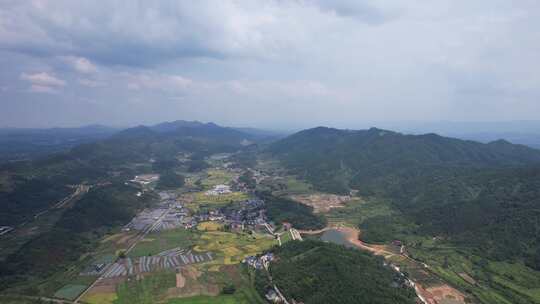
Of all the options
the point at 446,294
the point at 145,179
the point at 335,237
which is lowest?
the point at 145,179

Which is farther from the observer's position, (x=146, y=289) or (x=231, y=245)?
(x=231, y=245)

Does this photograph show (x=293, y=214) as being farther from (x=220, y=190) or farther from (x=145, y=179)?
(x=145, y=179)

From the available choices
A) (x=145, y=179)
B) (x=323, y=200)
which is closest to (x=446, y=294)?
(x=323, y=200)

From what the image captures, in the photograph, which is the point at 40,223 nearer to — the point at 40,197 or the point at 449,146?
the point at 40,197

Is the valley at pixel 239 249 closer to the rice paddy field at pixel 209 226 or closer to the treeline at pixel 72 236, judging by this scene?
the treeline at pixel 72 236

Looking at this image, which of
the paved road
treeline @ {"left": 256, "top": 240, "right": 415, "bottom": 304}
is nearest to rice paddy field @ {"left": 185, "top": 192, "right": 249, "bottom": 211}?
the paved road

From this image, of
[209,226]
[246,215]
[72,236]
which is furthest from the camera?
[246,215]

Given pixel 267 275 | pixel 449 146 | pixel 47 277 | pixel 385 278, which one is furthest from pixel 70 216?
pixel 449 146
